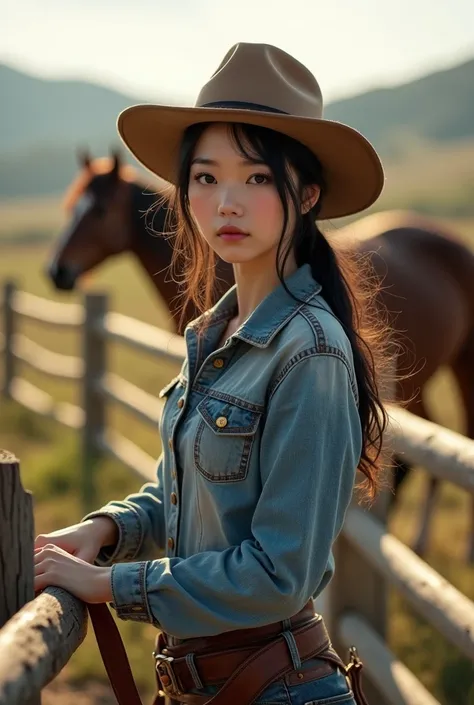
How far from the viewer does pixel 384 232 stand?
4730mm

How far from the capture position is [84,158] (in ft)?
18.1

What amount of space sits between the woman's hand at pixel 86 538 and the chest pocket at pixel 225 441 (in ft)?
0.88

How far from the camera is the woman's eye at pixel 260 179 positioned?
1498 millimetres

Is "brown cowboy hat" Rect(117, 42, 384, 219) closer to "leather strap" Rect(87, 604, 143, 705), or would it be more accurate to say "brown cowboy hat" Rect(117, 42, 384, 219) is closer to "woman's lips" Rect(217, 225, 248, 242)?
"woman's lips" Rect(217, 225, 248, 242)

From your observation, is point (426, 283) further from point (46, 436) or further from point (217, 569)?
point (46, 436)

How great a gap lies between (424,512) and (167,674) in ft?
12.6

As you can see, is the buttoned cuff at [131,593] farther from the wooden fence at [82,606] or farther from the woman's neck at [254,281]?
the woman's neck at [254,281]

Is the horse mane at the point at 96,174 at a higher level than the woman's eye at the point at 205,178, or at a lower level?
lower

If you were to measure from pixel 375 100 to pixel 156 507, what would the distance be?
624ft

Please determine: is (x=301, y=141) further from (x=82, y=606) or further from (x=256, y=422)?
(x=82, y=606)

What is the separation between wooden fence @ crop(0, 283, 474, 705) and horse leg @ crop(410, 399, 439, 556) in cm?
144

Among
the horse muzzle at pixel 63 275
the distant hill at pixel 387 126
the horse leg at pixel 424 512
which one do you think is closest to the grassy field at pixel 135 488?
the horse leg at pixel 424 512

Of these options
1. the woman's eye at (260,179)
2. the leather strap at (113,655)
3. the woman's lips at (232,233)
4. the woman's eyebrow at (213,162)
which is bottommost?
the leather strap at (113,655)

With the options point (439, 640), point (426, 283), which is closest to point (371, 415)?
point (439, 640)
